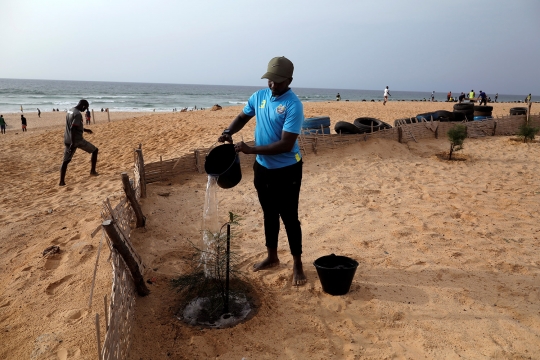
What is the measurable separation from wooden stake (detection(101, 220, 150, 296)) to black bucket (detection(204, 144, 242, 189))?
0.80 metres

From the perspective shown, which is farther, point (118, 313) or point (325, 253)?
point (325, 253)

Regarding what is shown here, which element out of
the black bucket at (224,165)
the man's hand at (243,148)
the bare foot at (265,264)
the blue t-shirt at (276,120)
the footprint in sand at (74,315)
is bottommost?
the footprint in sand at (74,315)

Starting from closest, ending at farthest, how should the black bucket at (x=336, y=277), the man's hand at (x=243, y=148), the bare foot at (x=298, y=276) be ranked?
1. the man's hand at (x=243, y=148)
2. the black bucket at (x=336, y=277)
3. the bare foot at (x=298, y=276)

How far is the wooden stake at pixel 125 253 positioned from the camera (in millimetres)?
2518

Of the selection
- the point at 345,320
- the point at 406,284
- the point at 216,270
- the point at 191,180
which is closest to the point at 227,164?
the point at 216,270

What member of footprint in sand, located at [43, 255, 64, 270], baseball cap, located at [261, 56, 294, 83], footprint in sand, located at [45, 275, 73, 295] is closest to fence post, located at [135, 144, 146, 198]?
footprint in sand, located at [43, 255, 64, 270]

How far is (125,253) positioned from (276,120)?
145cm

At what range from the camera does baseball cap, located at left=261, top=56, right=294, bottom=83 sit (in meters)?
2.62

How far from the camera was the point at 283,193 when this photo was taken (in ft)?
9.55

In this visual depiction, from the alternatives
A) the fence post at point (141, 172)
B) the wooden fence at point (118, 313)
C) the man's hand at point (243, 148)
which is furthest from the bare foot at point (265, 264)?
the fence post at point (141, 172)

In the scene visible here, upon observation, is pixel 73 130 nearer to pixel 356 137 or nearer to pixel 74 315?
pixel 74 315

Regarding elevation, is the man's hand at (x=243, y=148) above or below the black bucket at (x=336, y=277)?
above

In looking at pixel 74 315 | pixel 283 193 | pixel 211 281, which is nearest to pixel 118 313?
pixel 74 315

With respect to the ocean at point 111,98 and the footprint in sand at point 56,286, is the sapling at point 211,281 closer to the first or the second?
the footprint in sand at point 56,286
